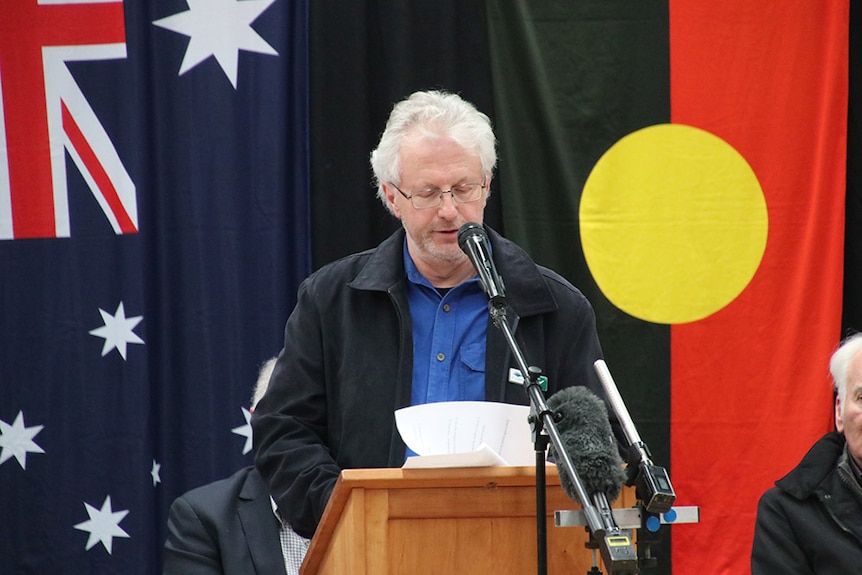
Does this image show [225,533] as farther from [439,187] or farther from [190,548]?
[439,187]

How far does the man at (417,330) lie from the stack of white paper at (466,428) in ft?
1.07

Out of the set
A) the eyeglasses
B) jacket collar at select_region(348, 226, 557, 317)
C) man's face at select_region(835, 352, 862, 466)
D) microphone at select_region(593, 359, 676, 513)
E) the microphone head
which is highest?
the eyeglasses

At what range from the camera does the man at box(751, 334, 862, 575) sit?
300cm

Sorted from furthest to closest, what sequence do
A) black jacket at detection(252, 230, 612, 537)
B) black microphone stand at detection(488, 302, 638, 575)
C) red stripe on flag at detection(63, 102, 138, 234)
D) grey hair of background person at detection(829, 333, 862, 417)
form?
red stripe on flag at detection(63, 102, 138, 234) → grey hair of background person at detection(829, 333, 862, 417) → black jacket at detection(252, 230, 612, 537) → black microphone stand at detection(488, 302, 638, 575)

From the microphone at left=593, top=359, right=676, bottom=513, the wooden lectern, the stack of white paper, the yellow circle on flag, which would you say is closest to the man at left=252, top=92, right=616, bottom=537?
the stack of white paper

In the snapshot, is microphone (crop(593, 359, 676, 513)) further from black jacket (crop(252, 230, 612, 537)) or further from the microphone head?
black jacket (crop(252, 230, 612, 537))

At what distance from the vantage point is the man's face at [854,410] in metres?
3.08

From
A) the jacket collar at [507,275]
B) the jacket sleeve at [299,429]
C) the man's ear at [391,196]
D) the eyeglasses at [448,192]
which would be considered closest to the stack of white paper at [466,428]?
the jacket sleeve at [299,429]

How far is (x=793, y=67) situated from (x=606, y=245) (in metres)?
0.89

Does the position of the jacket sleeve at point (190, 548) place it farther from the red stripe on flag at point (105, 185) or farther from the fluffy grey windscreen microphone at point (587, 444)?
the fluffy grey windscreen microphone at point (587, 444)

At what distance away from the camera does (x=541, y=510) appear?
180 cm

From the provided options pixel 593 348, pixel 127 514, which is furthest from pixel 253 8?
pixel 593 348

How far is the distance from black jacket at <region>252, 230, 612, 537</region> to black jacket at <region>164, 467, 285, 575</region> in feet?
3.15

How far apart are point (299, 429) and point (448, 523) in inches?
23.4
